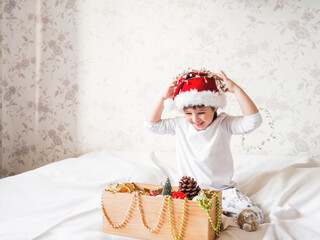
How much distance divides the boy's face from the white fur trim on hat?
1.4 inches

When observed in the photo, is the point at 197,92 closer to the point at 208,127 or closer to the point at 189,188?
the point at 208,127

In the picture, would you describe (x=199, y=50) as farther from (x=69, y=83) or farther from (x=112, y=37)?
(x=69, y=83)

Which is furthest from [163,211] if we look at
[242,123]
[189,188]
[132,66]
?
[132,66]

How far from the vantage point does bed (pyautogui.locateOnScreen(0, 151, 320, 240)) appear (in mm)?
977

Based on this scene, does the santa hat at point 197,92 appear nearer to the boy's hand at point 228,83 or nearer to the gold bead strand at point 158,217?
the boy's hand at point 228,83

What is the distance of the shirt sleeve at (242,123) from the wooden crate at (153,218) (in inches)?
16.6

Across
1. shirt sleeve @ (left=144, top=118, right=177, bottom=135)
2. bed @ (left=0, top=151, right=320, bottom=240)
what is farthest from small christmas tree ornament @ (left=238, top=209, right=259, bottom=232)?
shirt sleeve @ (left=144, top=118, right=177, bottom=135)

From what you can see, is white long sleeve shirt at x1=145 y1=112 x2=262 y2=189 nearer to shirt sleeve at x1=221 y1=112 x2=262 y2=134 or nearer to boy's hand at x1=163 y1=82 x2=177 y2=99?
shirt sleeve at x1=221 y1=112 x2=262 y2=134

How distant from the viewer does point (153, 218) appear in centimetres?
96

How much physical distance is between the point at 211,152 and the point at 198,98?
9.6 inches

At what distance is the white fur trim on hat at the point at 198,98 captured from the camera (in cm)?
124

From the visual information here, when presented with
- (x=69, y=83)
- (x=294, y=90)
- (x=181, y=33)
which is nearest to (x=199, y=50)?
(x=181, y=33)

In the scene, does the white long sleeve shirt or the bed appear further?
the white long sleeve shirt

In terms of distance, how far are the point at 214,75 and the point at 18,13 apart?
1686mm
